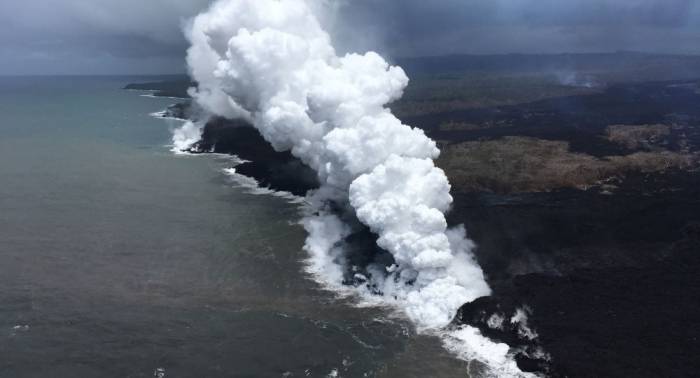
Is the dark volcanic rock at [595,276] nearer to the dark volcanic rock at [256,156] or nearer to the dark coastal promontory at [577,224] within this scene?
the dark coastal promontory at [577,224]

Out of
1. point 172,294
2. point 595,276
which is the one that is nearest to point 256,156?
point 172,294

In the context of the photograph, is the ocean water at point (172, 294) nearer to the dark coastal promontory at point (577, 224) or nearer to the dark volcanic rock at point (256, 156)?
the dark volcanic rock at point (256, 156)

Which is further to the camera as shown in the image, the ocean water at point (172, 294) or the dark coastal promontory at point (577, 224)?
the dark coastal promontory at point (577, 224)

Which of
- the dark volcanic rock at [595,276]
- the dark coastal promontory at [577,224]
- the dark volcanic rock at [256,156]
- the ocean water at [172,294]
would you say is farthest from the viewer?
the dark volcanic rock at [256,156]

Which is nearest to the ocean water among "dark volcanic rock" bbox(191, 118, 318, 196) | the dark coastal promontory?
"dark volcanic rock" bbox(191, 118, 318, 196)

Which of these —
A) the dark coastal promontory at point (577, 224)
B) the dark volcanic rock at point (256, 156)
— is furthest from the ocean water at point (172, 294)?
the dark coastal promontory at point (577, 224)

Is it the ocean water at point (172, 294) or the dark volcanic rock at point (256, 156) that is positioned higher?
the dark volcanic rock at point (256, 156)

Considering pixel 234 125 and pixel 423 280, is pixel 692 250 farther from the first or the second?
pixel 234 125

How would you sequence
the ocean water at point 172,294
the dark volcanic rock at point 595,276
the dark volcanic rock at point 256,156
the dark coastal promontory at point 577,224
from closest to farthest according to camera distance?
the dark volcanic rock at point 595,276, the ocean water at point 172,294, the dark coastal promontory at point 577,224, the dark volcanic rock at point 256,156
